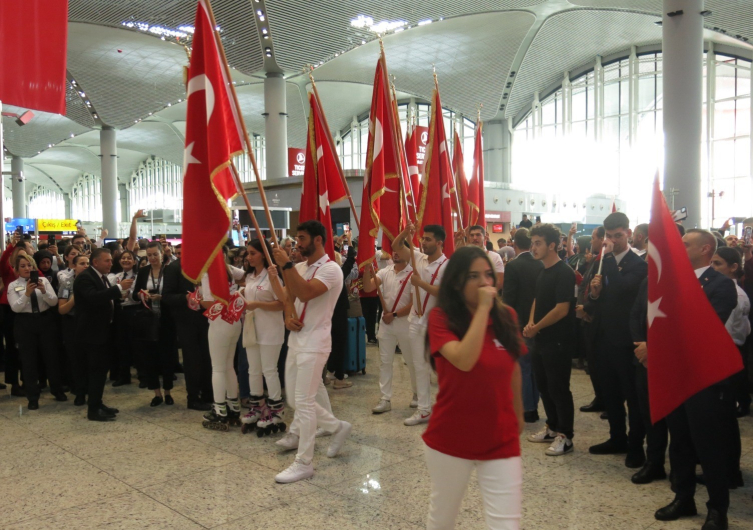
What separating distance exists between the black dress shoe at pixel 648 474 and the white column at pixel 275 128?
20.9 meters

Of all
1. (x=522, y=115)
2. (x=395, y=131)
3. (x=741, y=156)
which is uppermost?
(x=522, y=115)

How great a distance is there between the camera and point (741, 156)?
2378 centimetres

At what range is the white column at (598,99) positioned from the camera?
28.1 m

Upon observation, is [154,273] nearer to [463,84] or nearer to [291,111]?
[463,84]

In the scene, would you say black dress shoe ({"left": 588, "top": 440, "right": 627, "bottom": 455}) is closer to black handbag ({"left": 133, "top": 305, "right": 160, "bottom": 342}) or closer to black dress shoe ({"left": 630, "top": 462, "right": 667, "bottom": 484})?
black dress shoe ({"left": 630, "top": 462, "right": 667, "bottom": 484})

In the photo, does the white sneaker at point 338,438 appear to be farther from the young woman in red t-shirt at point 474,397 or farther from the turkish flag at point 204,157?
the young woman in red t-shirt at point 474,397

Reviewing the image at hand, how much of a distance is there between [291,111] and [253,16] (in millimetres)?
14842

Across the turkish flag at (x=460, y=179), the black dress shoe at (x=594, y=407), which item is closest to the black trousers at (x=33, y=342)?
the turkish flag at (x=460, y=179)

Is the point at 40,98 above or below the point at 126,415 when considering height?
above

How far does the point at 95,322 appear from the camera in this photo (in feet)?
21.2

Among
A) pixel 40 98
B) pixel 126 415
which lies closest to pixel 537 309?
pixel 126 415

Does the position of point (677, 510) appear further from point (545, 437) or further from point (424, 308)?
point (424, 308)

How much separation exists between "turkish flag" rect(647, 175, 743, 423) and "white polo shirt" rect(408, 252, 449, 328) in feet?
8.73

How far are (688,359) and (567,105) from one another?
2853cm
